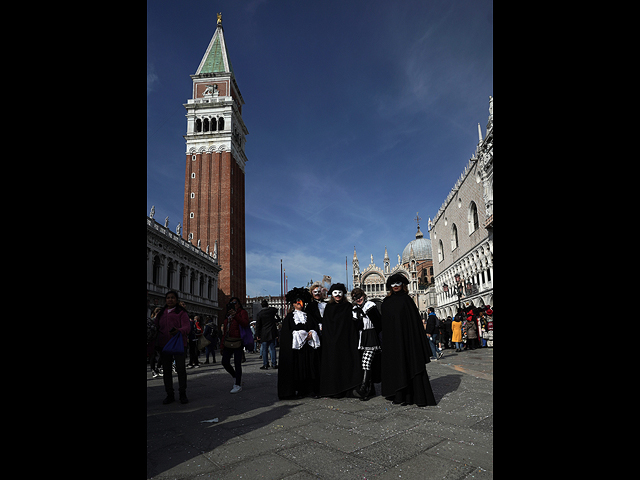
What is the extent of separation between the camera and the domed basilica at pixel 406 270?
77.9 metres

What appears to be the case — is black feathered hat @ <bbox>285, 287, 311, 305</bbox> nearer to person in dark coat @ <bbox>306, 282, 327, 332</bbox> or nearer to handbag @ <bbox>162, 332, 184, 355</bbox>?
person in dark coat @ <bbox>306, 282, 327, 332</bbox>

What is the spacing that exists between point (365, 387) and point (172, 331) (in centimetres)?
316

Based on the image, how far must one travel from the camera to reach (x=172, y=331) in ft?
19.7

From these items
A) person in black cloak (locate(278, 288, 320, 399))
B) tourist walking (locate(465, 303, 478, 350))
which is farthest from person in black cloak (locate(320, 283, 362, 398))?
tourist walking (locate(465, 303, 478, 350))

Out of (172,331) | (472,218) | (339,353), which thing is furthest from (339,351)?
(472,218)

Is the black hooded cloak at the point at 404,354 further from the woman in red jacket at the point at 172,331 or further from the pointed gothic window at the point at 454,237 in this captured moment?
the pointed gothic window at the point at 454,237

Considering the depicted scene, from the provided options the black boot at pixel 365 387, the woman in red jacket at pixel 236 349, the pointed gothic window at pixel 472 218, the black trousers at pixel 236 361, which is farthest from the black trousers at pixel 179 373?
the pointed gothic window at pixel 472 218

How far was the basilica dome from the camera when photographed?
275 ft

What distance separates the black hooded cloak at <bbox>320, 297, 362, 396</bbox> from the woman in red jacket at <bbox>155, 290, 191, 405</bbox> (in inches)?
85.9
